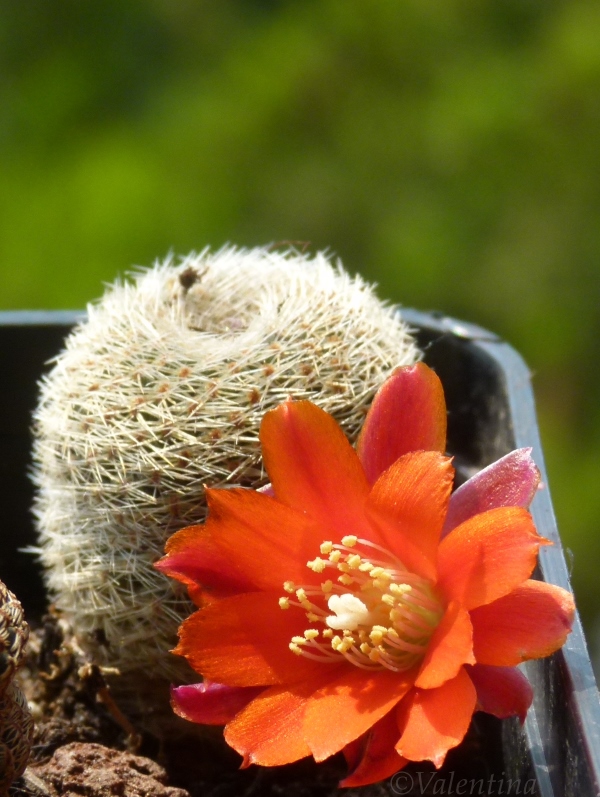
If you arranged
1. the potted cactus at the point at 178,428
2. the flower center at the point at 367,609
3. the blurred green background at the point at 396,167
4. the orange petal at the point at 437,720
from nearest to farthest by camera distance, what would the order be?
the orange petal at the point at 437,720, the flower center at the point at 367,609, the potted cactus at the point at 178,428, the blurred green background at the point at 396,167

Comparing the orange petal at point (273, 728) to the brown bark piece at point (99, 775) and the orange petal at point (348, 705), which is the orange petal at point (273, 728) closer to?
the orange petal at point (348, 705)

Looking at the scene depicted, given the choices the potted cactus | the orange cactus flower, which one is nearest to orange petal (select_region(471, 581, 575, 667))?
the orange cactus flower

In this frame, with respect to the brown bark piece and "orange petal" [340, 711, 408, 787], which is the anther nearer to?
"orange petal" [340, 711, 408, 787]

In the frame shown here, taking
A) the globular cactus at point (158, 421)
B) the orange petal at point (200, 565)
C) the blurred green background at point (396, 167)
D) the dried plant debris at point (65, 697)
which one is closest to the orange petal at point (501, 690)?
the orange petal at point (200, 565)

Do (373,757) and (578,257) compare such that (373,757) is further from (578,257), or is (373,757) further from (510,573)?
(578,257)

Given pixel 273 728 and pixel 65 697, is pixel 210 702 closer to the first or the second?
pixel 273 728

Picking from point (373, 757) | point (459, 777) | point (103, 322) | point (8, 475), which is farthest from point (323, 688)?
point (8, 475)

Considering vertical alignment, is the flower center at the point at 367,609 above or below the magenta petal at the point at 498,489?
below
